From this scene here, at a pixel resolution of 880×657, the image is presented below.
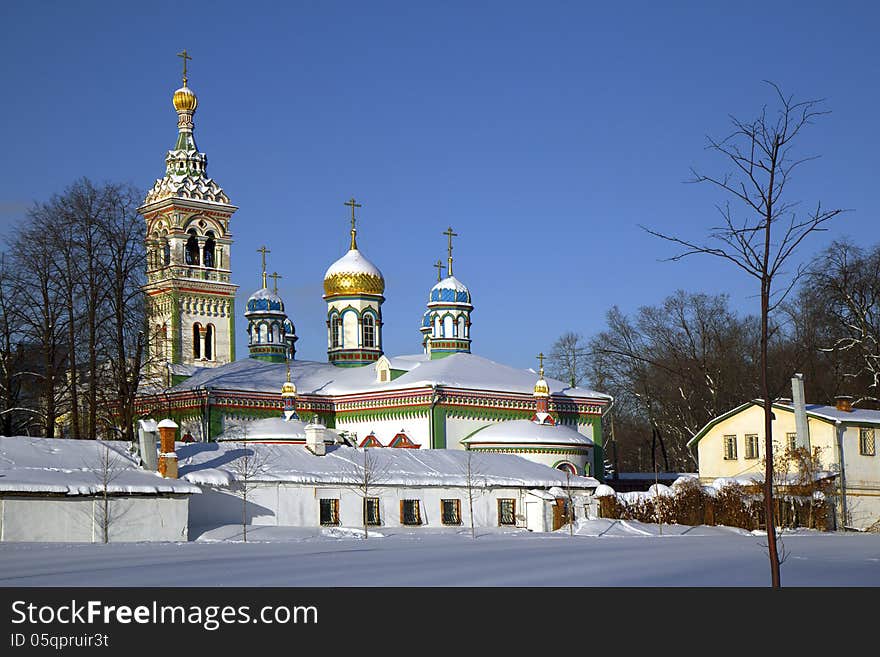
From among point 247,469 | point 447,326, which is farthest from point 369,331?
point 247,469

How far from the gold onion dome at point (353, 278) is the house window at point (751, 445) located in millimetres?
18967

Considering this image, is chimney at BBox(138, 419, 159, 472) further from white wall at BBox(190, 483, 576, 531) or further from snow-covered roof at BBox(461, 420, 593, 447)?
snow-covered roof at BBox(461, 420, 593, 447)

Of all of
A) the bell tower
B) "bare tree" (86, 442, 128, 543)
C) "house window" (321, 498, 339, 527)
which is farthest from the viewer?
the bell tower

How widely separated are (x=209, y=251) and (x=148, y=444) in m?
39.2

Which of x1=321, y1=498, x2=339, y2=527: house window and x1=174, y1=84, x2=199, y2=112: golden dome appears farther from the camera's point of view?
x1=174, y1=84, x2=199, y2=112: golden dome

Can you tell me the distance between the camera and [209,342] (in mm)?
71312

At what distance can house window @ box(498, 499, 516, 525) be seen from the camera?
40.6 metres

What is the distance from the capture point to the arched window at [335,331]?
193 ft

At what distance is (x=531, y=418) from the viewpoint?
5203cm

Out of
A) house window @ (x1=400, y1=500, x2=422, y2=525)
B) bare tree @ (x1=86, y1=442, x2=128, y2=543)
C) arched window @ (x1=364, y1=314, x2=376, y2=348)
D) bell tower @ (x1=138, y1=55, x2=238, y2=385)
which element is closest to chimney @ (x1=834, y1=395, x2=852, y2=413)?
house window @ (x1=400, y1=500, x2=422, y2=525)

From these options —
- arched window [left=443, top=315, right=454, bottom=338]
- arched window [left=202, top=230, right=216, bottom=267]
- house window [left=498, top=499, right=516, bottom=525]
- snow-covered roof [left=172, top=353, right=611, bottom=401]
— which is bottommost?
house window [left=498, top=499, right=516, bottom=525]

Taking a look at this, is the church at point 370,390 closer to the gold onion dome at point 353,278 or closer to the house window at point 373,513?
the gold onion dome at point 353,278

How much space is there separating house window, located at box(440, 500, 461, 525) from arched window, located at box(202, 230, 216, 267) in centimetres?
3562
